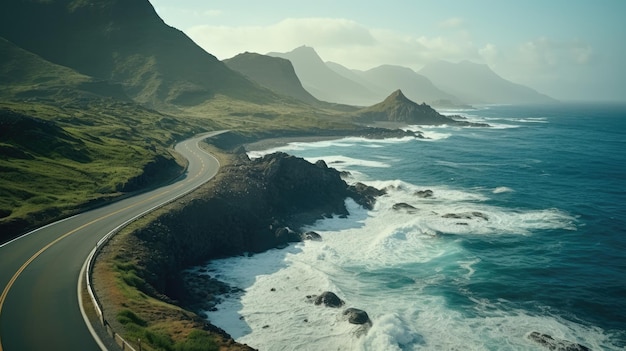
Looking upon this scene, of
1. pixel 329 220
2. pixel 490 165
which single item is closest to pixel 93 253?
pixel 329 220

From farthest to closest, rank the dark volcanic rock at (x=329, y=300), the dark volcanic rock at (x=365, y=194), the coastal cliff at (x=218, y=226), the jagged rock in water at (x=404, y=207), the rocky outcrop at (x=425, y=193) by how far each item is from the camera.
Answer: the rocky outcrop at (x=425, y=193) < the dark volcanic rock at (x=365, y=194) < the jagged rock in water at (x=404, y=207) < the dark volcanic rock at (x=329, y=300) < the coastal cliff at (x=218, y=226)

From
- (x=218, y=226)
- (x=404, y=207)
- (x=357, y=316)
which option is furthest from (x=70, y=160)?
(x=357, y=316)

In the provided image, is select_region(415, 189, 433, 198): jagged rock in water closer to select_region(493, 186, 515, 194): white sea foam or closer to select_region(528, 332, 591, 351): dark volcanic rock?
select_region(493, 186, 515, 194): white sea foam

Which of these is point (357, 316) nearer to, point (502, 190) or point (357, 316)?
point (357, 316)

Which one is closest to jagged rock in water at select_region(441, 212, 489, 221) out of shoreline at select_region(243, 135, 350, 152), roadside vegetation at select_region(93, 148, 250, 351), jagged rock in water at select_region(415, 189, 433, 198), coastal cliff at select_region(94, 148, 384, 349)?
jagged rock in water at select_region(415, 189, 433, 198)

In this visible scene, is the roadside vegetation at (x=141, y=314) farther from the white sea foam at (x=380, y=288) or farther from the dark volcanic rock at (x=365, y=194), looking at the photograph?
the dark volcanic rock at (x=365, y=194)

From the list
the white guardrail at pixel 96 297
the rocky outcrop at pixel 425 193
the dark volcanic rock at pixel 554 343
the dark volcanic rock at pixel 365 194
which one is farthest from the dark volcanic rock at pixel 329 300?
the rocky outcrop at pixel 425 193
